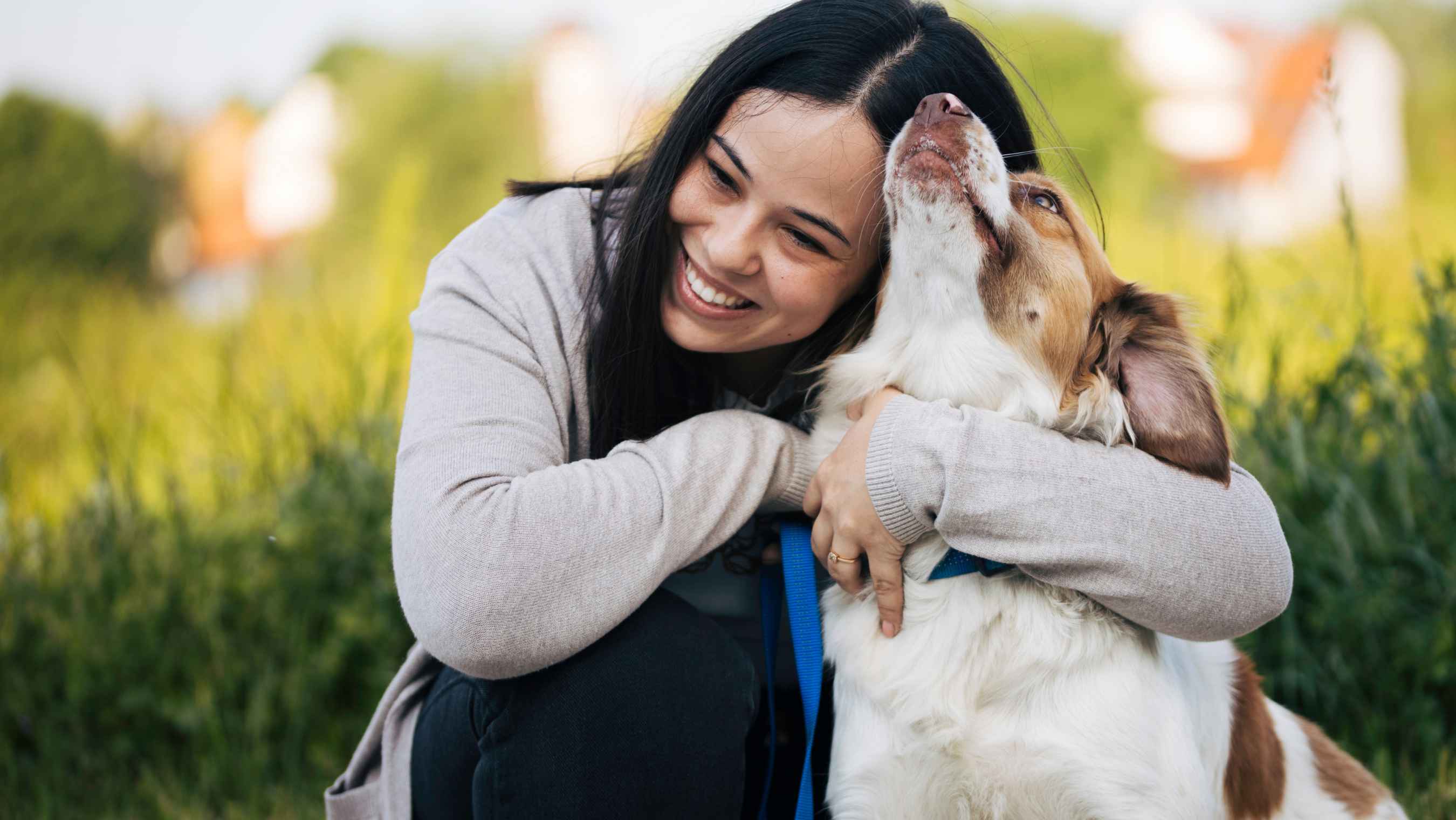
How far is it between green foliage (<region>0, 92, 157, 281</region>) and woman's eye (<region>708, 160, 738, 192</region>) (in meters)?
6.33

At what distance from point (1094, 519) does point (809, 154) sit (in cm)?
70

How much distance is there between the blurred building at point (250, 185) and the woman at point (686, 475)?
6.79 metres

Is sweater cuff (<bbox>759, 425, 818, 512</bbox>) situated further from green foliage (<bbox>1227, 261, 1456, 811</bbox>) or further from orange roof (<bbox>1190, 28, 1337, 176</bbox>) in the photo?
orange roof (<bbox>1190, 28, 1337, 176</bbox>)

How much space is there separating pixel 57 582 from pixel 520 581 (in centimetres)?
190

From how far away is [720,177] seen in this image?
1814 mm

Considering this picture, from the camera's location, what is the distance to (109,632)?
2.69 meters

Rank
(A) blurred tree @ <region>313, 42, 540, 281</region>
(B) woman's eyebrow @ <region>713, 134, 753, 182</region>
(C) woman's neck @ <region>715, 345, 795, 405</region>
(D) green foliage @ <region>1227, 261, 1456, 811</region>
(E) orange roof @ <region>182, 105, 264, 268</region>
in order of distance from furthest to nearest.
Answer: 1. (A) blurred tree @ <region>313, 42, 540, 281</region>
2. (E) orange roof @ <region>182, 105, 264, 268</region>
3. (D) green foliage @ <region>1227, 261, 1456, 811</region>
4. (C) woman's neck @ <region>715, 345, 795, 405</region>
5. (B) woman's eyebrow @ <region>713, 134, 753, 182</region>

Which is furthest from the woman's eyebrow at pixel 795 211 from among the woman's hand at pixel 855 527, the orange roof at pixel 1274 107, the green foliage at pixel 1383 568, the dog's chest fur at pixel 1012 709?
the orange roof at pixel 1274 107

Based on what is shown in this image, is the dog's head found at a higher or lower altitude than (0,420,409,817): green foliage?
higher

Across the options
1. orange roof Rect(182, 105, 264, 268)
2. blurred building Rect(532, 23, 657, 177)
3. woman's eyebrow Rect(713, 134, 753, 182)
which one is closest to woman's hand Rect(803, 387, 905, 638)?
woman's eyebrow Rect(713, 134, 753, 182)

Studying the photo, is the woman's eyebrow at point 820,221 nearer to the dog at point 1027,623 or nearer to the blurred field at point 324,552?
the dog at point 1027,623

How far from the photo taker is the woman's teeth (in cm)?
185

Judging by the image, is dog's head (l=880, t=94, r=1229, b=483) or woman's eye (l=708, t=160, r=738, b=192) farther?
woman's eye (l=708, t=160, r=738, b=192)

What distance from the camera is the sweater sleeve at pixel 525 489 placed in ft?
4.97
